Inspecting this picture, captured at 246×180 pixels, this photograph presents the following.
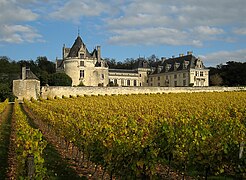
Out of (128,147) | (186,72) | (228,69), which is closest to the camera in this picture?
(128,147)

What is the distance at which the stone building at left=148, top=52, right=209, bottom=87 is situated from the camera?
5231 centimetres

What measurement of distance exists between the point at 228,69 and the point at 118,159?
56.1 metres

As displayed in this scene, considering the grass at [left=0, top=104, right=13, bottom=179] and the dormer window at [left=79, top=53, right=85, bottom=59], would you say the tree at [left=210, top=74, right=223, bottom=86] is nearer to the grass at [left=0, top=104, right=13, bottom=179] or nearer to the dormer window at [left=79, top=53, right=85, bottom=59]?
the dormer window at [left=79, top=53, right=85, bottom=59]

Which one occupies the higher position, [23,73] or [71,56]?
[71,56]

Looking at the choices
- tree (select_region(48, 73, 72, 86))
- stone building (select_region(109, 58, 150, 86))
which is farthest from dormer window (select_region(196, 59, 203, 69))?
tree (select_region(48, 73, 72, 86))

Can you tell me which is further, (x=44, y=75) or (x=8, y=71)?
(x=8, y=71)

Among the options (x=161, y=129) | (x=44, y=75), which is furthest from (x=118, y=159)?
(x=44, y=75)

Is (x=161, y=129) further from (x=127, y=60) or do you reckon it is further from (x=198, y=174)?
(x=127, y=60)

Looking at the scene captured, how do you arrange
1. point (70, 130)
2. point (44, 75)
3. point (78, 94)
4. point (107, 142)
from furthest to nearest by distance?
point (44, 75) → point (78, 94) → point (70, 130) → point (107, 142)

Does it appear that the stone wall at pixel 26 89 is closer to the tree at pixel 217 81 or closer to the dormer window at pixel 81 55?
the dormer window at pixel 81 55

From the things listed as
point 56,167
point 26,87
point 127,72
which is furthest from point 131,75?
point 56,167

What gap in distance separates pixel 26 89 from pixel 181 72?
92.1 feet

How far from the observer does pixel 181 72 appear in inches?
2114

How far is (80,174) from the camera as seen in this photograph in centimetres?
732
